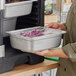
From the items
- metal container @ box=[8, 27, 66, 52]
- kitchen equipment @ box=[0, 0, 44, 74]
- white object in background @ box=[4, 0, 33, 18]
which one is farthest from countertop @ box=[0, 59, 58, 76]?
white object in background @ box=[4, 0, 33, 18]

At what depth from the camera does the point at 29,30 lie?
1381 mm

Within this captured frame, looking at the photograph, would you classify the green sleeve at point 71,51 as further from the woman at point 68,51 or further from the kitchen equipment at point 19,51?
the kitchen equipment at point 19,51

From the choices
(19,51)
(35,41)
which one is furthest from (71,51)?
(19,51)

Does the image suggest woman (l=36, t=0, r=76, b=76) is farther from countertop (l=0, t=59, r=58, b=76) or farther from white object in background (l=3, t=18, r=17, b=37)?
white object in background (l=3, t=18, r=17, b=37)

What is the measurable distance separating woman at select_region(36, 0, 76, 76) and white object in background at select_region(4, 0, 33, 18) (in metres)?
0.25

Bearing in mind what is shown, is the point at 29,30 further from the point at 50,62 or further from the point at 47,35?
the point at 50,62

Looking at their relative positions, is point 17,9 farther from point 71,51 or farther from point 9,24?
point 71,51

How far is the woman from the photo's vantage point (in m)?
1.27

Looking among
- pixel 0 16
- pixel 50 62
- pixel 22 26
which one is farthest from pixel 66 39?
pixel 0 16

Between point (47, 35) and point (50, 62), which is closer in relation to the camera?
point (47, 35)

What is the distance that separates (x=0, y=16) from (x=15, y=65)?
33 cm

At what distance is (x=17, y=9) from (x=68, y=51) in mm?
356

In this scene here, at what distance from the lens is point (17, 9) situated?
1.34m

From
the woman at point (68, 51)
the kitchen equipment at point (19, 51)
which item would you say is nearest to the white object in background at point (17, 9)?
the kitchen equipment at point (19, 51)
